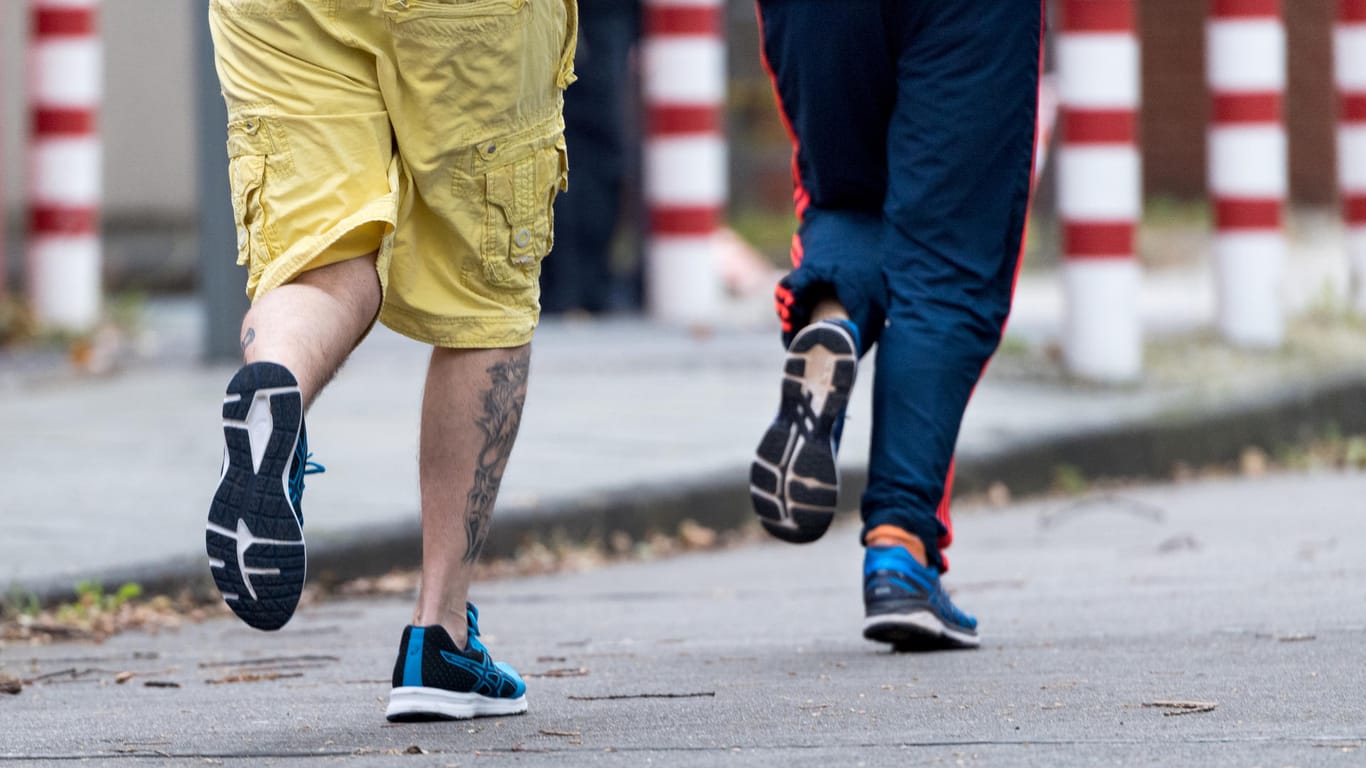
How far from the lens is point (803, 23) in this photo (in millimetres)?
3082

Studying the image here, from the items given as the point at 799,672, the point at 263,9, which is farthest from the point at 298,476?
the point at 799,672

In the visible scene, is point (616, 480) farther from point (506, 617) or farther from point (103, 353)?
point (103, 353)

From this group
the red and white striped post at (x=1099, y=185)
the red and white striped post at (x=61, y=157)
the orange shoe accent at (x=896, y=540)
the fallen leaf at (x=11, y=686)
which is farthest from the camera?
the red and white striped post at (x=61, y=157)

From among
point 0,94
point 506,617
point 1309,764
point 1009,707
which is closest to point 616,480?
point 506,617

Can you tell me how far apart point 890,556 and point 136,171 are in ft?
25.9

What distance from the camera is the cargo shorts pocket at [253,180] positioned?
236cm

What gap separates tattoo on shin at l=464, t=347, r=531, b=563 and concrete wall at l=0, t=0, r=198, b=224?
7795 mm

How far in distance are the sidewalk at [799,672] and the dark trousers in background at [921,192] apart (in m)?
0.34

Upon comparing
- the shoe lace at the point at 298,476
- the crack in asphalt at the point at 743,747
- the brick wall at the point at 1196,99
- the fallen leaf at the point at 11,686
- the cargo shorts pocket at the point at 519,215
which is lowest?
the brick wall at the point at 1196,99

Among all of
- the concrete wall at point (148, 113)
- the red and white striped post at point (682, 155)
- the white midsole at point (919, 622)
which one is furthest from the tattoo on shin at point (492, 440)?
the concrete wall at point (148, 113)

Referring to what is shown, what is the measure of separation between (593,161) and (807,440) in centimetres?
486

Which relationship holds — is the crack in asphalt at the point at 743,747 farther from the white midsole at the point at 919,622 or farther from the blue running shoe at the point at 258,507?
the white midsole at the point at 919,622

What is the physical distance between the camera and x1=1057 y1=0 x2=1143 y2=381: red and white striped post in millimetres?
5801

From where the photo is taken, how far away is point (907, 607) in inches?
114
